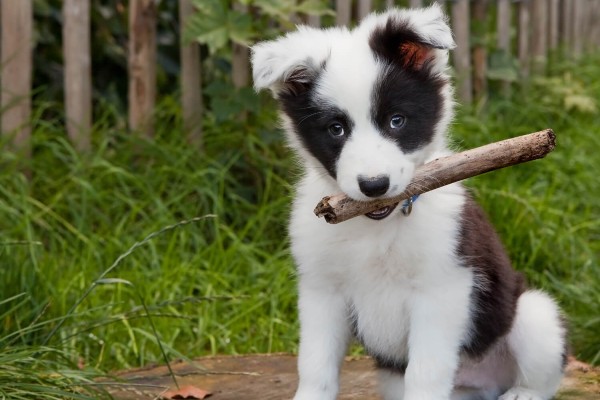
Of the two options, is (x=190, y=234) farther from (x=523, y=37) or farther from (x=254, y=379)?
(x=523, y=37)

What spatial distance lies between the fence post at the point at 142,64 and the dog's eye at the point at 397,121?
3.04 metres

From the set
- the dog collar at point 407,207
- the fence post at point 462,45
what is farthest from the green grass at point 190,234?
the dog collar at point 407,207

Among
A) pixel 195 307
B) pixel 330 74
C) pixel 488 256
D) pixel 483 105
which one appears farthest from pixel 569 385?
pixel 483 105

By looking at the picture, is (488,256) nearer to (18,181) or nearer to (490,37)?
(18,181)

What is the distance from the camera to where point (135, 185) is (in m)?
5.68

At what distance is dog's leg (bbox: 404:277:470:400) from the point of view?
3.14m

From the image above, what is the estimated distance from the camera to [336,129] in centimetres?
307

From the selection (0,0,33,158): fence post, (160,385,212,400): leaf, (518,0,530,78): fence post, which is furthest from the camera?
(518,0,530,78): fence post

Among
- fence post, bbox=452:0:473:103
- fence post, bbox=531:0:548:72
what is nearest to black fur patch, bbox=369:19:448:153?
fence post, bbox=452:0:473:103

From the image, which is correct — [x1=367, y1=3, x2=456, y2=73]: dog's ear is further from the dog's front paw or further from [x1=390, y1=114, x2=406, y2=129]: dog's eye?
the dog's front paw

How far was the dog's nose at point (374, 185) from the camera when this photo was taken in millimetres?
2883

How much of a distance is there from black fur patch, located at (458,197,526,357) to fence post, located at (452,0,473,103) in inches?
145

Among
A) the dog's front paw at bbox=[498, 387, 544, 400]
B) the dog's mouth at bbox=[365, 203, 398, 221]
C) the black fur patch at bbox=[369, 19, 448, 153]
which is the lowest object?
the dog's front paw at bbox=[498, 387, 544, 400]

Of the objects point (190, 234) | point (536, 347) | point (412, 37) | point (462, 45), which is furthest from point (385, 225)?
point (462, 45)
